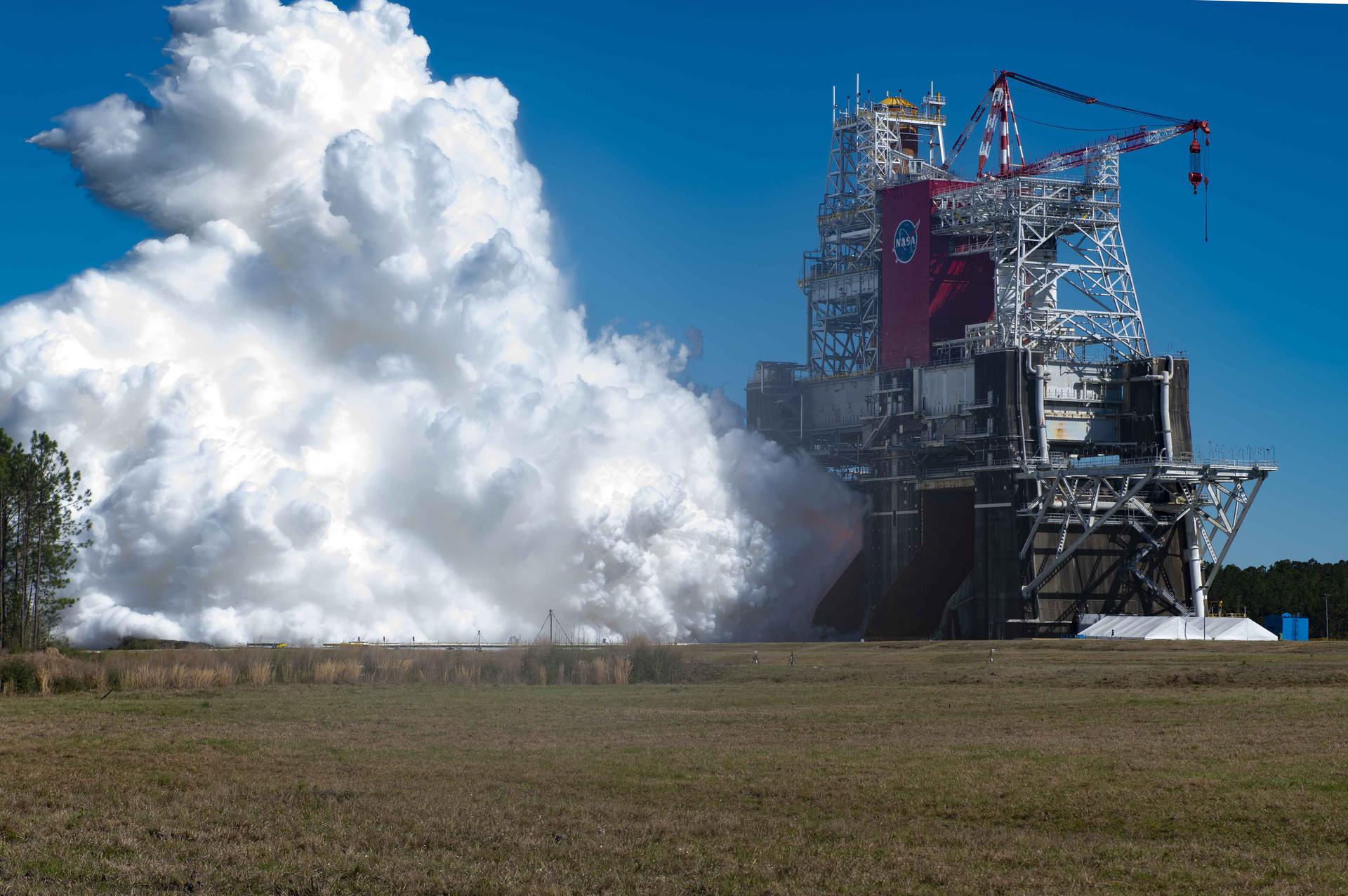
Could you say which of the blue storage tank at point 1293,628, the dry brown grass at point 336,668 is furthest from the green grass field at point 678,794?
the blue storage tank at point 1293,628

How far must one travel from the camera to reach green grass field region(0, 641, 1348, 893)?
22.5m

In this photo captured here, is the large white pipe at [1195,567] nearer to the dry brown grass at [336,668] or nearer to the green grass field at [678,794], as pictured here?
the dry brown grass at [336,668]

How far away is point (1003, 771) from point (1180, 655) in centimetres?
5226

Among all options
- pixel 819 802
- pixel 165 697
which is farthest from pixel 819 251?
pixel 819 802

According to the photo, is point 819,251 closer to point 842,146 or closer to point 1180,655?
point 842,146

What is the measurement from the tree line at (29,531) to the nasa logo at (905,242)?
63.7 meters

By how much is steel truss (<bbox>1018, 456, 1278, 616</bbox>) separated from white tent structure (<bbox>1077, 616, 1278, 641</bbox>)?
3660mm

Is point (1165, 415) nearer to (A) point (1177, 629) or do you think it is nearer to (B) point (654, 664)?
(A) point (1177, 629)

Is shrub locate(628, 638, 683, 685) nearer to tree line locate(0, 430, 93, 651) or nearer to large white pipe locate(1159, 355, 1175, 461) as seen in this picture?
tree line locate(0, 430, 93, 651)

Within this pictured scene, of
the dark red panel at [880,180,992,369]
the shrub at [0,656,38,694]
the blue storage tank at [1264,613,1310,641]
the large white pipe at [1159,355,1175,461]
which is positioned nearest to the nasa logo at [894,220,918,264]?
the dark red panel at [880,180,992,369]

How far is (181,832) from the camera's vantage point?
2566 cm

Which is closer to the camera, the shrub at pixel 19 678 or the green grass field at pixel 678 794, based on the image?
the green grass field at pixel 678 794

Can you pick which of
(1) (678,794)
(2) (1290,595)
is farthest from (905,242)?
(1) (678,794)

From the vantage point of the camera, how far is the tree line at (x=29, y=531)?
81.6 metres
